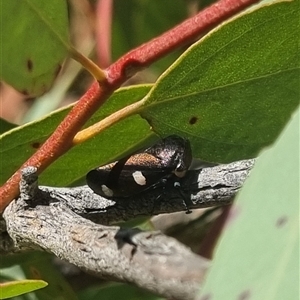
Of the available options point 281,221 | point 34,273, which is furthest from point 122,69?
point 34,273

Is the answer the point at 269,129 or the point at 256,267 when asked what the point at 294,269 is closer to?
the point at 256,267

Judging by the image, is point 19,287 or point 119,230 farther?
point 19,287

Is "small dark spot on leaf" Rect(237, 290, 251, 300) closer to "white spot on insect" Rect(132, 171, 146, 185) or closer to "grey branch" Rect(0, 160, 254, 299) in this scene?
"grey branch" Rect(0, 160, 254, 299)

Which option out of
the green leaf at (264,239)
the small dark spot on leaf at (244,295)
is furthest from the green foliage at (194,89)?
the small dark spot on leaf at (244,295)

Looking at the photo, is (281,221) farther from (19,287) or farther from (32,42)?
(32,42)

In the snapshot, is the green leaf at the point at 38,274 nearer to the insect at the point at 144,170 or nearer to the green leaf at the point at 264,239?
the insect at the point at 144,170

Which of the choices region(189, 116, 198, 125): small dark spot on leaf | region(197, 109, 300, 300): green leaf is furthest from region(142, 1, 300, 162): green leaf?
region(197, 109, 300, 300): green leaf
